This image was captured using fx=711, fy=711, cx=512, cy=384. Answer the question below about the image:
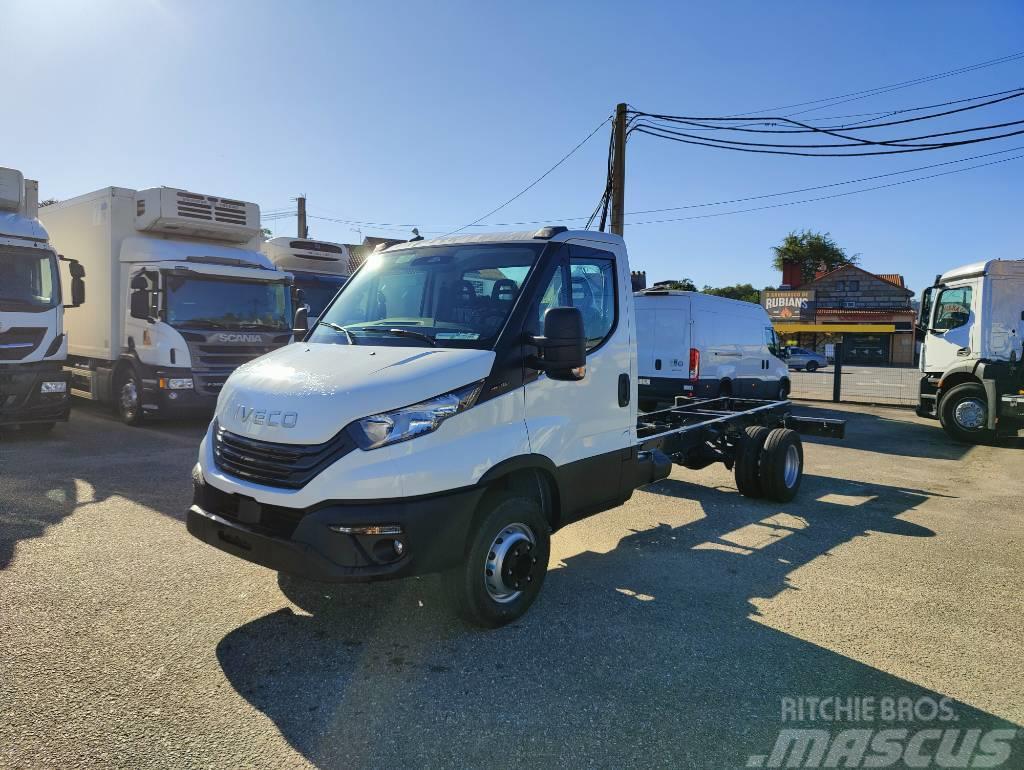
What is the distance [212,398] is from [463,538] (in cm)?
878

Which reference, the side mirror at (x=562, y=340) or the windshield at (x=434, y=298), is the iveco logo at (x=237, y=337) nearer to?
the windshield at (x=434, y=298)

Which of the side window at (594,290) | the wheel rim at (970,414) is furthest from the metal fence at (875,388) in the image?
the side window at (594,290)

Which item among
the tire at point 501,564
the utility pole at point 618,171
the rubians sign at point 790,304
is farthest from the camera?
the rubians sign at point 790,304

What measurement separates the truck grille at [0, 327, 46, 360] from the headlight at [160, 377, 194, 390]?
5.66ft

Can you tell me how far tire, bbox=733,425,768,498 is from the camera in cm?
762

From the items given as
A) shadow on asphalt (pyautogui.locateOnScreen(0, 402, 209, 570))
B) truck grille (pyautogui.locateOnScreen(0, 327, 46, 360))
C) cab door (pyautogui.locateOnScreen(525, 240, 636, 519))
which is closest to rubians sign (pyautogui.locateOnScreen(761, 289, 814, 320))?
shadow on asphalt (pyautogui.locateOnScreen(0, 402, 209, 570))

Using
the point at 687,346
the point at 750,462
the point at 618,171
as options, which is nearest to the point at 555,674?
the point at 750,462

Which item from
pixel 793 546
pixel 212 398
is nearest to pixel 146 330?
pixel 212 398

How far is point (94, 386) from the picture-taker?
12.8 m

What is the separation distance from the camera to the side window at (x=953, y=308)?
514 inches

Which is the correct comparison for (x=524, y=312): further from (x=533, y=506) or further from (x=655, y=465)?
(x=655, y=465)

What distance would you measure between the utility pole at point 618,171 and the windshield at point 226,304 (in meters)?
9.06

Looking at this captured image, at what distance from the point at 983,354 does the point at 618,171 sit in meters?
9.37

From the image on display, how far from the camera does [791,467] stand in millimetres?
7945
